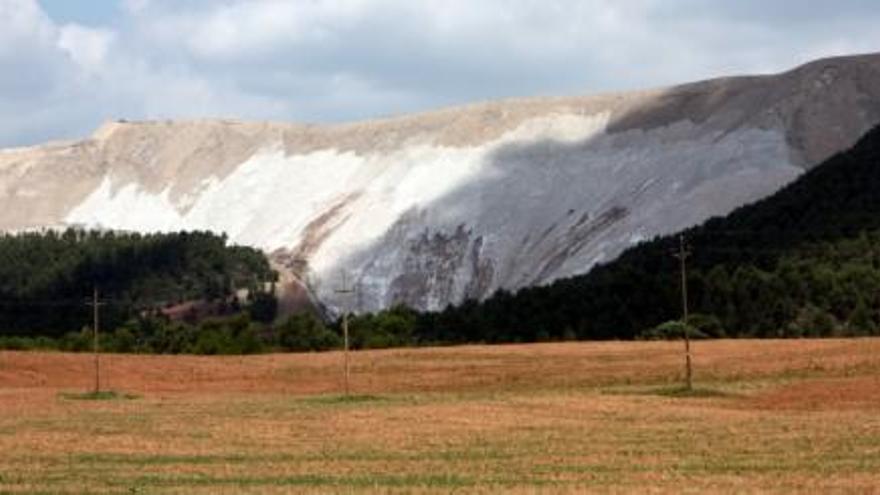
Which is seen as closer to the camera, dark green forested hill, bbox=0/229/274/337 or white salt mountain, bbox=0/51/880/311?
dark green forested hill, bbox=0/229/274/337

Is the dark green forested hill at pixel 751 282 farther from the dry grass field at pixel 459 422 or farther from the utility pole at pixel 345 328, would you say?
the utility pole at pixel 345 328

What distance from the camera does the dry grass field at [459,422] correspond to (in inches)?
1193

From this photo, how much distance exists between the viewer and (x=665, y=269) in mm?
102812

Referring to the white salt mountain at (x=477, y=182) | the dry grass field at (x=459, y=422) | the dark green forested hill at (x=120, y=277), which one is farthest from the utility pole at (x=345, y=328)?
the dark green forested hill at (x=120, y=277)

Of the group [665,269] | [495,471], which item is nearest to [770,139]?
[665,269]

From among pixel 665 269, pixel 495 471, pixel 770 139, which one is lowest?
pixel 495 471

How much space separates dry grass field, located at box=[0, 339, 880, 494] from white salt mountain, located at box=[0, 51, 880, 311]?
47.5 m

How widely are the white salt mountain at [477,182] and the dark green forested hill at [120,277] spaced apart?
6.93 metres

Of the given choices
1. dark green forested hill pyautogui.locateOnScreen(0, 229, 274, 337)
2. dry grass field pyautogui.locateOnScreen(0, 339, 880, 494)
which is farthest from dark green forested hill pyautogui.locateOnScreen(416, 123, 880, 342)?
dark green forested hill pyautogui.locateOnScreen(0, 229, 274, 337)

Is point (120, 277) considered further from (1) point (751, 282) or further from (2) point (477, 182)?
(1) point (751, 282)

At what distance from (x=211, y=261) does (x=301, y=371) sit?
55.7 metres

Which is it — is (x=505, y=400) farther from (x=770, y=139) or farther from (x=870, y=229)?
(x=770, y=139)

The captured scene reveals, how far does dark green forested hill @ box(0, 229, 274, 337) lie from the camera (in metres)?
132

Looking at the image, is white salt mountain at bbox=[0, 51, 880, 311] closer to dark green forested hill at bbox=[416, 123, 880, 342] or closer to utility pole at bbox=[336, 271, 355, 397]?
utility pole at bbox=[336, 271, 355, 397]
